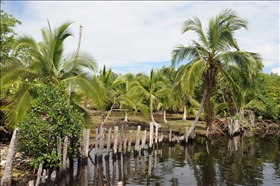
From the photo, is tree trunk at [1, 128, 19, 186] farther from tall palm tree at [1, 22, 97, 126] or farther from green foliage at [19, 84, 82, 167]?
tall palm tree at [1, 22, 97, 126]

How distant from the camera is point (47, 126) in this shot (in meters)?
10.7

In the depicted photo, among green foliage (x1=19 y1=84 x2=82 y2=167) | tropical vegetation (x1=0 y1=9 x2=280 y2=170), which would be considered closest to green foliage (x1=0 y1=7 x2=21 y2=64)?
Answer: tropical vegetation (x1=0 y1=9 x2=280 y2=170)

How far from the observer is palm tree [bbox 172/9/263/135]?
1747 centimetres

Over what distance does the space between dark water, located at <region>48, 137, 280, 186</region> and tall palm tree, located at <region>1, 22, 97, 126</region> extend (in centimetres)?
410

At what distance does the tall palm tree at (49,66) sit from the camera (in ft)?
39.8

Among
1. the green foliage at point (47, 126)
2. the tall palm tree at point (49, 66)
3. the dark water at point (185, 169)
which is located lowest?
the dark water at point (185, 169)

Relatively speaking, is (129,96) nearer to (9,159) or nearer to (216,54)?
(216,54)

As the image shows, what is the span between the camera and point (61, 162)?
1138 centimetres

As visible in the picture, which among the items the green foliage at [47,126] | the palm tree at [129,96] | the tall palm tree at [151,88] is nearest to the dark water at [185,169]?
the green foliage at [47,126]

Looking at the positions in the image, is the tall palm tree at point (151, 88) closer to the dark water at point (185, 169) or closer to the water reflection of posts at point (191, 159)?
the water reflection of posts at point (191, 159)

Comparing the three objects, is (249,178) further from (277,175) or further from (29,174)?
(29,174)

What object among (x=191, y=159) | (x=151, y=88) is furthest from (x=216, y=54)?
(x=151, y=88)

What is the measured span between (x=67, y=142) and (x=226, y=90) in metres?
22.1

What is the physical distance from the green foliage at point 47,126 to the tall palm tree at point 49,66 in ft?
3.56
